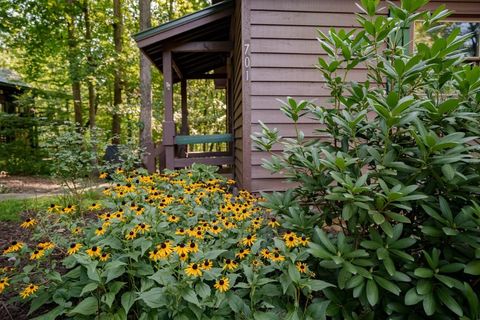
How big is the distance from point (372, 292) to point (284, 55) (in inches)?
120

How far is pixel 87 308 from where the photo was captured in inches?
63.2

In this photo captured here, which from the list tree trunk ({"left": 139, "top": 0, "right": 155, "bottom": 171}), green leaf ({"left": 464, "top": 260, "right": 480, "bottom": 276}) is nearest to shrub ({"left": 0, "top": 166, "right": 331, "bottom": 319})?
green leaf ({"left": 464, "top": 260, "right": 480, "bottom": 276})

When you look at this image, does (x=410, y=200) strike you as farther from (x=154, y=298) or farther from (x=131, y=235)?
(x=131, y=235)

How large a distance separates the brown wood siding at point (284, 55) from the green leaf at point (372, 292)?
7.60 ft

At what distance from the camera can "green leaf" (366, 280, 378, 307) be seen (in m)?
1.51

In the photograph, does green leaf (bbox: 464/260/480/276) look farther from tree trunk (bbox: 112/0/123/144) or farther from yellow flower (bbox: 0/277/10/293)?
tree trunk (bbox: 112/0/123/144)

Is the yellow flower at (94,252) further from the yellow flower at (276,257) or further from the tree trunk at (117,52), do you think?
the tree trunk at (117,52)

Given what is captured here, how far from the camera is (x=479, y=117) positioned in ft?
5.85

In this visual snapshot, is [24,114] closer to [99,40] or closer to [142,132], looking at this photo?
[99,40]

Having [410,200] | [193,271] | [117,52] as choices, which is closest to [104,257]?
[193,271]

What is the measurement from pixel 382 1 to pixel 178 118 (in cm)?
1050

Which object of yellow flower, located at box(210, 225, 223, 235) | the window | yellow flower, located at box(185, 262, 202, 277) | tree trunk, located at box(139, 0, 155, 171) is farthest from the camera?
tree trunk, located at box(139, 0, 155, 171)

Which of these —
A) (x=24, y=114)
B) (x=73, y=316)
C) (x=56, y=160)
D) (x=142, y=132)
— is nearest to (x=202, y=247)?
(x=73, y=316)

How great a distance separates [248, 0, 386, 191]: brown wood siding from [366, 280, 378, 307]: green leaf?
7.60 ft
